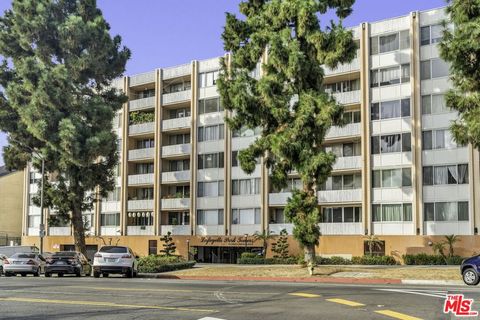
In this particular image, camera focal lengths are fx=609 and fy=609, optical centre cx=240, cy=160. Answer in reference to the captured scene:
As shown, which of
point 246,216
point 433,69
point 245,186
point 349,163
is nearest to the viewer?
point 433,69

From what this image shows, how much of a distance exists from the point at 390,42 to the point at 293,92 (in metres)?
20.2

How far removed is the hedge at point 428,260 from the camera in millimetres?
39844

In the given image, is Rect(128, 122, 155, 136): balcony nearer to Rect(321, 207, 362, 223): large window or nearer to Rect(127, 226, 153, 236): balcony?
Rect(127, 226, 153, 236): balcony

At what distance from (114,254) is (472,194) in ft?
85.1

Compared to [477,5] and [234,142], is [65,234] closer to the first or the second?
[234,142]

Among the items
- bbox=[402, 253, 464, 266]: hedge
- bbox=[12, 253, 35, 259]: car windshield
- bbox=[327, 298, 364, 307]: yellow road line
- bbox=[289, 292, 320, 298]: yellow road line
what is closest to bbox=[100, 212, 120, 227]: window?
bbox=[12, 253, 35, 259]: car windshield

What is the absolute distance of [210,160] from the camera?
55.5 meters

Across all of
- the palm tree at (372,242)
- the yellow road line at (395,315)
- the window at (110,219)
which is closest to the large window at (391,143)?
the palm tree at (372,242)

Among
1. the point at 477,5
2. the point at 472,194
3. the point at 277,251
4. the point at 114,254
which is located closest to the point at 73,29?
the point at 114,254

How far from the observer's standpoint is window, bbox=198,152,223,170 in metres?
54.9

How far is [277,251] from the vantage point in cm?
4812

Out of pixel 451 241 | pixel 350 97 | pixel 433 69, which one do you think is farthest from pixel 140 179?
pixel 451 241

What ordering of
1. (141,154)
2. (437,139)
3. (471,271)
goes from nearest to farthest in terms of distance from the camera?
(471,271) < (437,139) < (141,154)

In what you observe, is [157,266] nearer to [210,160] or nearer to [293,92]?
[293,92]
